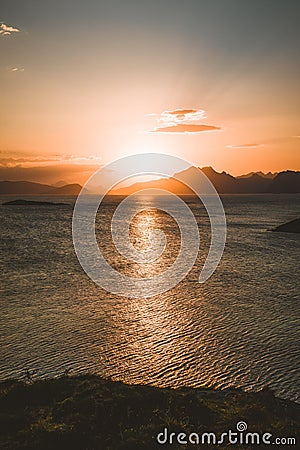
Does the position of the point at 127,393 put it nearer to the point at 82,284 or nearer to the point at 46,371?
the point at 46,371

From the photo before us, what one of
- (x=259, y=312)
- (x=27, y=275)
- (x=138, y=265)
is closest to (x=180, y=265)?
(x=138, y=265)

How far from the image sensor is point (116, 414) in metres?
9.41

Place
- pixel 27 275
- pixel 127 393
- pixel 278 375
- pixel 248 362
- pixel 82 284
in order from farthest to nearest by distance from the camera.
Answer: pixel 27 275
pixel 82 284
pixel 248 362
pixel 278 375
pixel 127 393

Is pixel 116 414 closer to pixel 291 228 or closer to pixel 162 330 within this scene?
pixel 162 330

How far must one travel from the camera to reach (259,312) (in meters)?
22.3

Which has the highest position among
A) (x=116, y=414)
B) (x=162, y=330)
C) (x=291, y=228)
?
(x=116, y=414)

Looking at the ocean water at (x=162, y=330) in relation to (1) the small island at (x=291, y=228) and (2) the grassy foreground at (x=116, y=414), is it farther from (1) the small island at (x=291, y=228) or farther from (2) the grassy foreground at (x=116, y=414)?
(1) the small island at (x=291, y=228)

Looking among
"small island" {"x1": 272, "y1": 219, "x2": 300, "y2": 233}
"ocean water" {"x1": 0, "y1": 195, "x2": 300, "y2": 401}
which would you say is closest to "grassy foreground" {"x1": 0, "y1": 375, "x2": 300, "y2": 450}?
"ocean water" {"x1": 0, "y1": 195, "x2": 300, "y2": 401}

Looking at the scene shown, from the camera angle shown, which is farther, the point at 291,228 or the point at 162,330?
the point at 291,228

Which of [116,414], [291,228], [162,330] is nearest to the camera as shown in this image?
[116,414]

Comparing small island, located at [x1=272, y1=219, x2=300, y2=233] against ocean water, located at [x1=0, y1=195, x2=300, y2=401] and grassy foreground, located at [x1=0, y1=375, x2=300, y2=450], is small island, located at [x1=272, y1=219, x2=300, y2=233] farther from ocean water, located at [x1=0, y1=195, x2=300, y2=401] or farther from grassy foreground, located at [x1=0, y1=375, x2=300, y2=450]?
grassy foreground, located at [x1=0, y1=375, x2=300, y2=450]

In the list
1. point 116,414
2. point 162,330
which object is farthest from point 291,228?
point 116,414

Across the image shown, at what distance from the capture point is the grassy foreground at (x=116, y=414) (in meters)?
8.38

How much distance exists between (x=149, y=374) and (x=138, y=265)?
1029 inches
